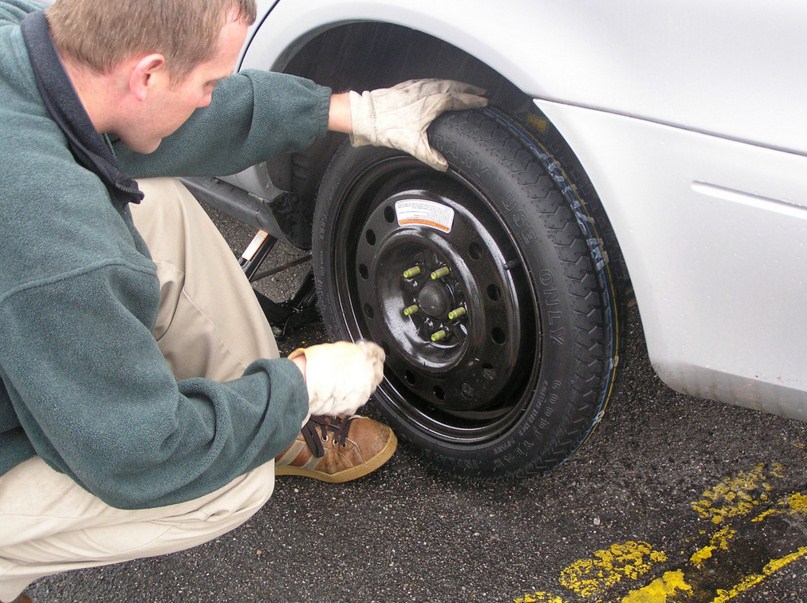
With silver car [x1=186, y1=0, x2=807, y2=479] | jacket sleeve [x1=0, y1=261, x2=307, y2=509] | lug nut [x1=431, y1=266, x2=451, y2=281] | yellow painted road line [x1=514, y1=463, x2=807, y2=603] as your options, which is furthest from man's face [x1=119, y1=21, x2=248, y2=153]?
yellow painted road line [x1=514, y1=463, x2=807, y2=603]

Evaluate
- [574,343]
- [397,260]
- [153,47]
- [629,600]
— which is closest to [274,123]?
[397,260]

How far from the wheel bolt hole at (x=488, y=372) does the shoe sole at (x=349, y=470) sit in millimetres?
374

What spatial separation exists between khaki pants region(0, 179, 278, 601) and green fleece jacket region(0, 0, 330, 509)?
0.33 ft

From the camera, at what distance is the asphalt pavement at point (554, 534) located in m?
1.75

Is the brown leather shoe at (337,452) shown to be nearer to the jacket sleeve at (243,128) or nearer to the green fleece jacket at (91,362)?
the green fleece jacket at (91,362)

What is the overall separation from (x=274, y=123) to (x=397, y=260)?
1.39 feet

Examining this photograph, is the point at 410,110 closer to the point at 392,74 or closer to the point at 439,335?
the point at 392,74

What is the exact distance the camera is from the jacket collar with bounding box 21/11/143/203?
1.20 m

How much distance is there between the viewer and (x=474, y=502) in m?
1.98

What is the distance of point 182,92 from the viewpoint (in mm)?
1305

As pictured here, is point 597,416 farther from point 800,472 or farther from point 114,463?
point 114,463

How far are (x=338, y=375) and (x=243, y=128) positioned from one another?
24.8 inches

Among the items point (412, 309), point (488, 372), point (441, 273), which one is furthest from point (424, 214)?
point (488, 372)

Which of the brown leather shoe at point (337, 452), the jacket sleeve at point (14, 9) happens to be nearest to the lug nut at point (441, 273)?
the brown leather shoe at point (337, 452)
